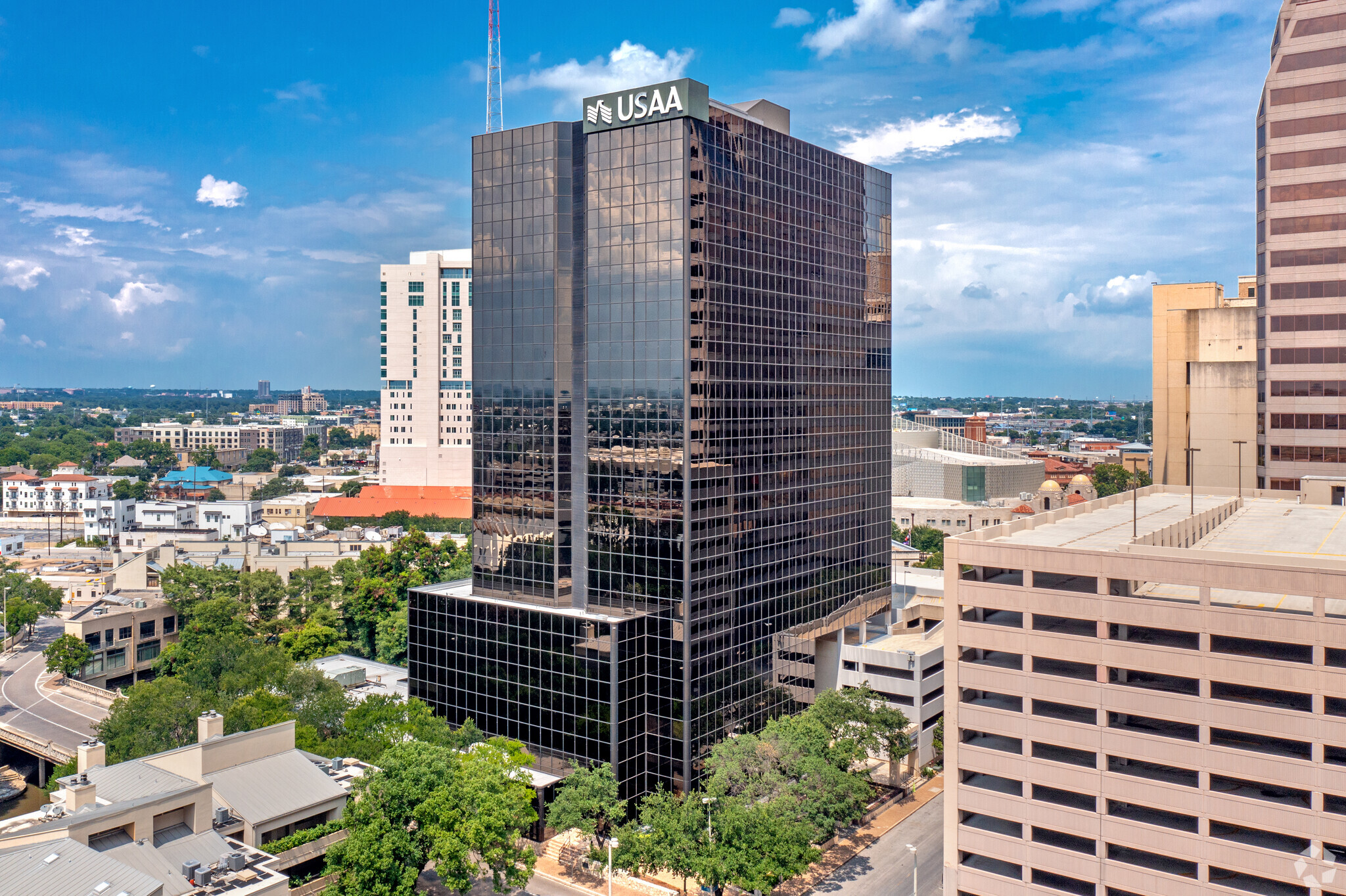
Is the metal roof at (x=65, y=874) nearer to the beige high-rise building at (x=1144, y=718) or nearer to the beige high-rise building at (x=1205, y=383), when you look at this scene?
the beige high-rise building at (x=1144, y=718)

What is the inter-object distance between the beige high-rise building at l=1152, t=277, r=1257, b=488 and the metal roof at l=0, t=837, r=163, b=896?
3854 inches

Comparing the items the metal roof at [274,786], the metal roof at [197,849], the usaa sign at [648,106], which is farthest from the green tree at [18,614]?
the usaa sign at [648,106]

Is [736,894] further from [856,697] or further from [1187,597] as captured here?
[1187,597]

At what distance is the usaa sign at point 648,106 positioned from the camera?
7469cm

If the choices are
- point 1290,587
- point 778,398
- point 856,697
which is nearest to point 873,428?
point 778,398

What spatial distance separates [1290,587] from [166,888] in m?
61.1

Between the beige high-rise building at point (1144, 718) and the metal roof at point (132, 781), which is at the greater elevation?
the beige high-rise building at point (1144, 718)

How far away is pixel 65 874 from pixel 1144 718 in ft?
191

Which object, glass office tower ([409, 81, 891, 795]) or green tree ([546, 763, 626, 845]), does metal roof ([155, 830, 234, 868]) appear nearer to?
green tree ([546, 763, 626, 845])

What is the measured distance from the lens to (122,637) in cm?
12450

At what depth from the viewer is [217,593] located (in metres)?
130

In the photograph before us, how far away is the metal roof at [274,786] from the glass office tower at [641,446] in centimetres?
1728

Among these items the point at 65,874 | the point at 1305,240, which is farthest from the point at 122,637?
the point at 1305,240

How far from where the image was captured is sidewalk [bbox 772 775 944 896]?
A: 6981 cm
